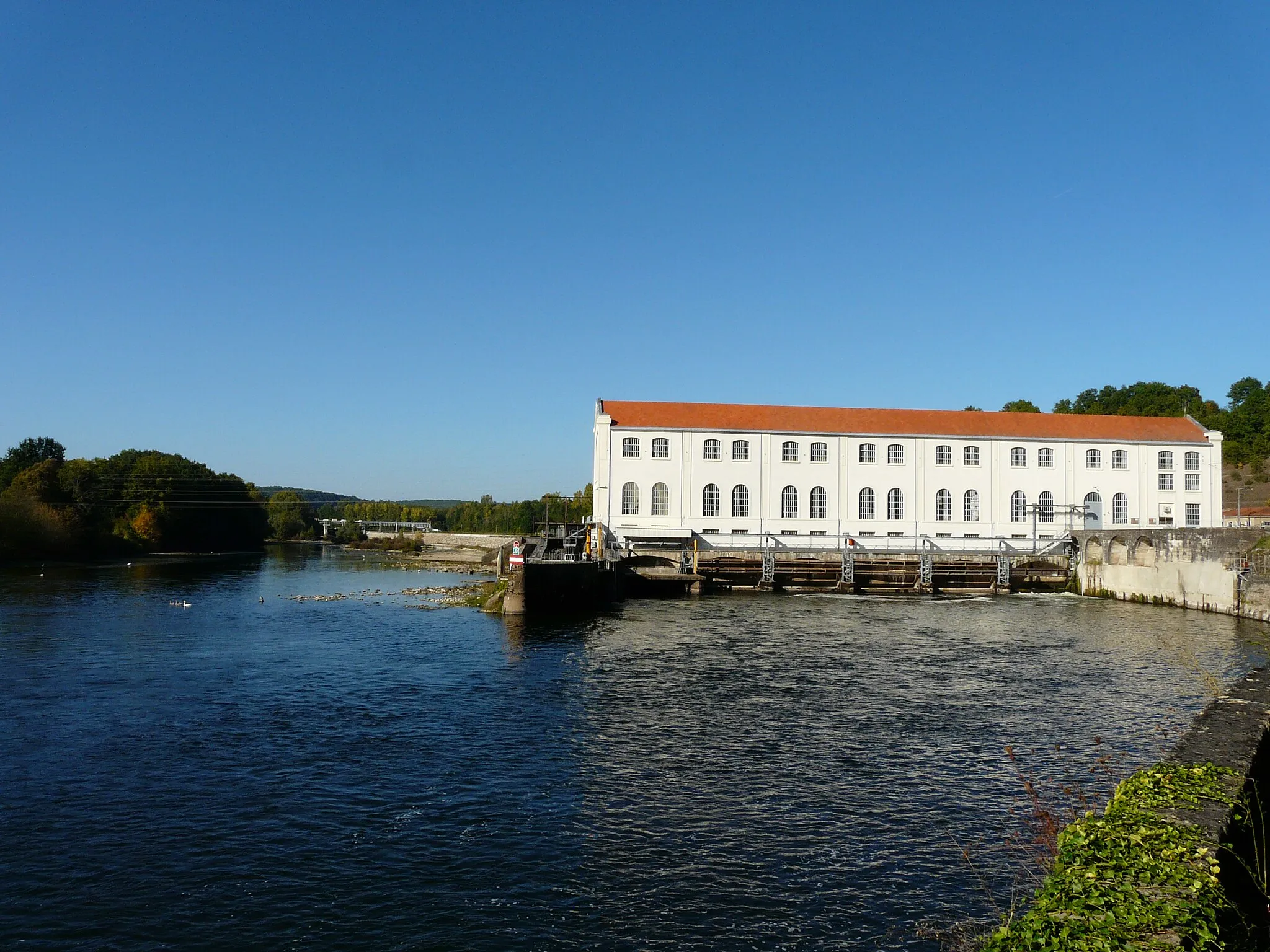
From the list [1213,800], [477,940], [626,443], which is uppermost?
[626,443]

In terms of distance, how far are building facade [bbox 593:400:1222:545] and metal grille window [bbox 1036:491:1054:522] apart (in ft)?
0.27

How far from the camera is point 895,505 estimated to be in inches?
2185

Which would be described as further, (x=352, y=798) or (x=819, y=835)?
(x=352, y=798)

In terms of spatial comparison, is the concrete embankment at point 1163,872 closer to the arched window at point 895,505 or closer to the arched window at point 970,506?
the arched window at point 895,505

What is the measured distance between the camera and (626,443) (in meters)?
54.7

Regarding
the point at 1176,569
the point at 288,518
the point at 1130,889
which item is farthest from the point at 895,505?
the point at 288,518

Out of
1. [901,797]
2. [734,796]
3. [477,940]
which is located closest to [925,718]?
[901,797]

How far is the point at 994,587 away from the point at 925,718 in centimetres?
3423

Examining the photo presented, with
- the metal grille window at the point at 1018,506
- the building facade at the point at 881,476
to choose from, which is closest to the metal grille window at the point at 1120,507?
the building facade at the point at 881,476

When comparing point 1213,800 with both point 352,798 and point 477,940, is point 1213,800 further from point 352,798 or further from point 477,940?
point 352,798

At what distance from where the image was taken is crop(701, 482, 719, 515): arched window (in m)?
54.7

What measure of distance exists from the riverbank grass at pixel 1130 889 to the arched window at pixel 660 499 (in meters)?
46.5

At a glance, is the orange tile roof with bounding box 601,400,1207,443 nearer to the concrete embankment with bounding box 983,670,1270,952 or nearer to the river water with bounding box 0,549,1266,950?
the river water with bounding box 0,549,1266,950

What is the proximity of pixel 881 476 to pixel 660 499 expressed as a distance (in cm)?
1406
